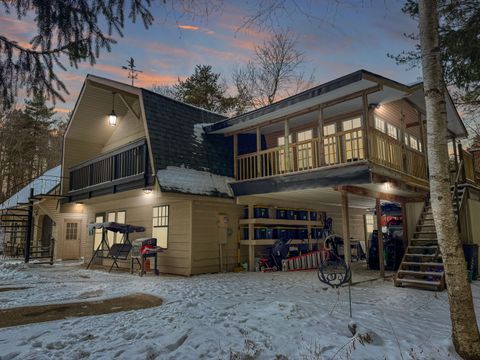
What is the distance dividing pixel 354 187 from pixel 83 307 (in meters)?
7.54

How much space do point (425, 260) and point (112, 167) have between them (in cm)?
1073

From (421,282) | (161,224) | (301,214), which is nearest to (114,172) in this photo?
(161,224)

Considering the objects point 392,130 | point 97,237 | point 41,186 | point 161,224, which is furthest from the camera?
point 41,186

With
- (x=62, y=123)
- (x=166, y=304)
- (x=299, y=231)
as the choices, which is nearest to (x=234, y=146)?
(x=299, y=231)

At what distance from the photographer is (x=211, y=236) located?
11.6 metres

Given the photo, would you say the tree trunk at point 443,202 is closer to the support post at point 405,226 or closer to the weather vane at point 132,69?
the support post at point 405,226

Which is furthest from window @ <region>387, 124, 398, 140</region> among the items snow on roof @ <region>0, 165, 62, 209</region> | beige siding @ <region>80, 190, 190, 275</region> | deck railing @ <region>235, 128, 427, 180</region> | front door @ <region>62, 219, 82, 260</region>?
snow on roof @ <region>0, 165, 62, 209</region>

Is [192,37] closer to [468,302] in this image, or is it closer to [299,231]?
[468,302]

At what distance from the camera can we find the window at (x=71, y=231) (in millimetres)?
18297

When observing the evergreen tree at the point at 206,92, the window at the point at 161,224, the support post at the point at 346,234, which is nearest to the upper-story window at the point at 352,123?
the support post at the point at 346,234

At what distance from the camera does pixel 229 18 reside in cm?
504

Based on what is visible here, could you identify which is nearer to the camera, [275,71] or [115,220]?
[115,220]

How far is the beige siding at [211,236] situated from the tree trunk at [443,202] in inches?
315

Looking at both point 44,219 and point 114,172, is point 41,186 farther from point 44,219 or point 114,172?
point 114,172
